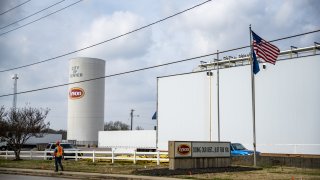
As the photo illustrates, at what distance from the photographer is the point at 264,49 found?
96.4ft

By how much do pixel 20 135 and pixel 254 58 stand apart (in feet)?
74.4

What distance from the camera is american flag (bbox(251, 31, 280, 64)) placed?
28719mm

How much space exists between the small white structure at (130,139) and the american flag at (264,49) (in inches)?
1061

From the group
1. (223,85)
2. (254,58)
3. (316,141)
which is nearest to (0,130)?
(223,85)

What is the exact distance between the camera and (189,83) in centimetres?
4731

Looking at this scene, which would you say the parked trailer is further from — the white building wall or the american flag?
the american flag

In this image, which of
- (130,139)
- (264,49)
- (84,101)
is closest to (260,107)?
(264,49)

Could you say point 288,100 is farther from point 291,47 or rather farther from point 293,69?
point 291,47

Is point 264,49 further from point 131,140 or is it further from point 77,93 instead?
point 77,93

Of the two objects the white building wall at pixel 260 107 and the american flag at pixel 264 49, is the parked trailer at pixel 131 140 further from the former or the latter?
the american flag at pixel 264 49

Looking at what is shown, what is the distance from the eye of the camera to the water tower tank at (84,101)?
272 feet

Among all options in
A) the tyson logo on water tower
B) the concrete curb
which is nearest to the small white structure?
the tyson logo on water tower

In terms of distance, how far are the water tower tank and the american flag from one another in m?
56.5

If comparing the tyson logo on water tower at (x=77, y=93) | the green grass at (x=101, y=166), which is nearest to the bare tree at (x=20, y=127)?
the green grass at (x=101, y=166)
